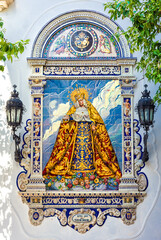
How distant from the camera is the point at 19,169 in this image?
717cm

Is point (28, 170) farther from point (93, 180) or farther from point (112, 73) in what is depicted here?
point (112, 73)

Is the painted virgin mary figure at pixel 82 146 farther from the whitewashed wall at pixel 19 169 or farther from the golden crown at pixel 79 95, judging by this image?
the whitewashed wall at pixel 19 169

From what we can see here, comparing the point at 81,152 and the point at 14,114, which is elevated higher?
the point at 14,114

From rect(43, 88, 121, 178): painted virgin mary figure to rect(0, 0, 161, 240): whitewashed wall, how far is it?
558 mm

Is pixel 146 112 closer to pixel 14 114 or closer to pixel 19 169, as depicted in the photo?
pixel 14 114

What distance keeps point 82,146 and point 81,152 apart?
94 millimetres

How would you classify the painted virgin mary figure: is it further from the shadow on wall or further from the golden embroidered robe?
the shadow on wall

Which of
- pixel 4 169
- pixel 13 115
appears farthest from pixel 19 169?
pixel 13 115

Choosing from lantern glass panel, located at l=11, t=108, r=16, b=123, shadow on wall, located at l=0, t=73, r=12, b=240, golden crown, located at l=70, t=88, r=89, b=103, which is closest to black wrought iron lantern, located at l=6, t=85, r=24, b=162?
lantern glass panel, located at l=11, t=108, r=16, b=123

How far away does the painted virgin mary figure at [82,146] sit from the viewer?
7207 millimetres

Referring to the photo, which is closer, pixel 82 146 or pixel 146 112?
pixel 146 112

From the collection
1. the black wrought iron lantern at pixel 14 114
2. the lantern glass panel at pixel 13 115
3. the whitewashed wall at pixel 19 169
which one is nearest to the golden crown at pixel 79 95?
the whitewashed wall at pixel 19 169

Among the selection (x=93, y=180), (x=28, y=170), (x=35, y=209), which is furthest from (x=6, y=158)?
(x=93, y=180)

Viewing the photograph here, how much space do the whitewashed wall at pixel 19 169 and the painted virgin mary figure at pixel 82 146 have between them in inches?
22.0
